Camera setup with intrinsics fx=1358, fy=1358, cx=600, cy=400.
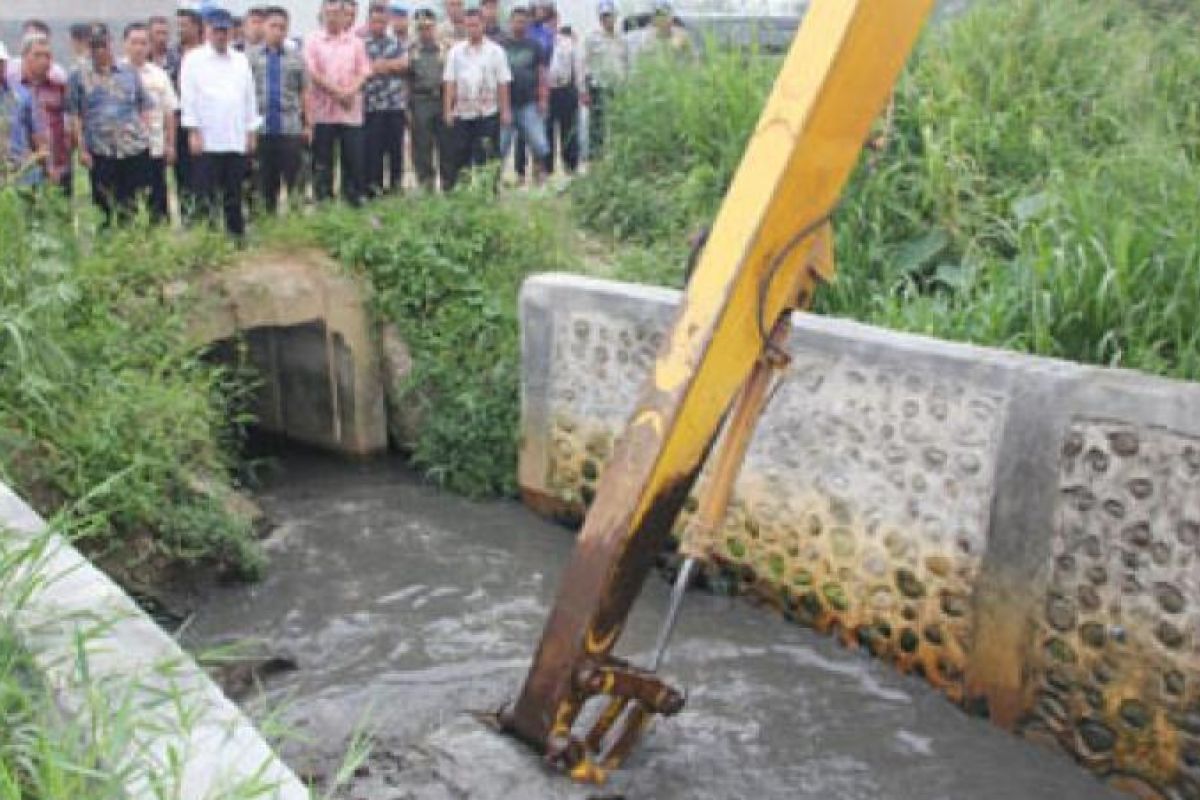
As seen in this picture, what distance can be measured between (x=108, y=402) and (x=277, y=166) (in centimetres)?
345

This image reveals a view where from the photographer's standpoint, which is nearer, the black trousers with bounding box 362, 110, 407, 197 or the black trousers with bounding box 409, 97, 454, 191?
the black trousers with bounding box 362, 110, 407, 197

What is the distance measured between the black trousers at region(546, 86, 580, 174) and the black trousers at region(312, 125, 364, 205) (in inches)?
84.3

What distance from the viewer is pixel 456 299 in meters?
8.41

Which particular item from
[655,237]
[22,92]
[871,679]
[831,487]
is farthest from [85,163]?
[871,679]

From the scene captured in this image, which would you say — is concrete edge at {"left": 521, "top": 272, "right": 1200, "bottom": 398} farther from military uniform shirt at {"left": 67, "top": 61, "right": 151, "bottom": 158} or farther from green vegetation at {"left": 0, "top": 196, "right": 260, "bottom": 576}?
military uniform shirt at {"left": 67, "top": 61, "right": 151, "bottom": 158}

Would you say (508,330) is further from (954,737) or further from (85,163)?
(954,737)

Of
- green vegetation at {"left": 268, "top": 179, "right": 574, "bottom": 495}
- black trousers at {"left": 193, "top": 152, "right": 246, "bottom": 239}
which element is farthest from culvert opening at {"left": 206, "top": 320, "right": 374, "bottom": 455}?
black trousers at {"left": 193, "top": 152, "right": 246, "bottom": 239}

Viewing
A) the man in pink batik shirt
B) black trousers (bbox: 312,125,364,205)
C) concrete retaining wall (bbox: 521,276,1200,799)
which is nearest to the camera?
concrete retaining wall (bbox: 521,276,1200,799)

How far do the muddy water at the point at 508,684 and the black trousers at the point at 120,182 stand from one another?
2.29m

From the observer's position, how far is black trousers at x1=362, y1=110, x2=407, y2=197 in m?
9.70

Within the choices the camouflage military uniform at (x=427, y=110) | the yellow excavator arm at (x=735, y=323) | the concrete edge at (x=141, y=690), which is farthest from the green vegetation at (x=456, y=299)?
the concrete edge at (x=141, y=690)

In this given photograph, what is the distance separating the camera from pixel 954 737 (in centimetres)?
535

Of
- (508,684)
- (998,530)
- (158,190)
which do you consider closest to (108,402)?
(508,684)

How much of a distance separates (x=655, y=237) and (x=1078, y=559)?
4365 mm
